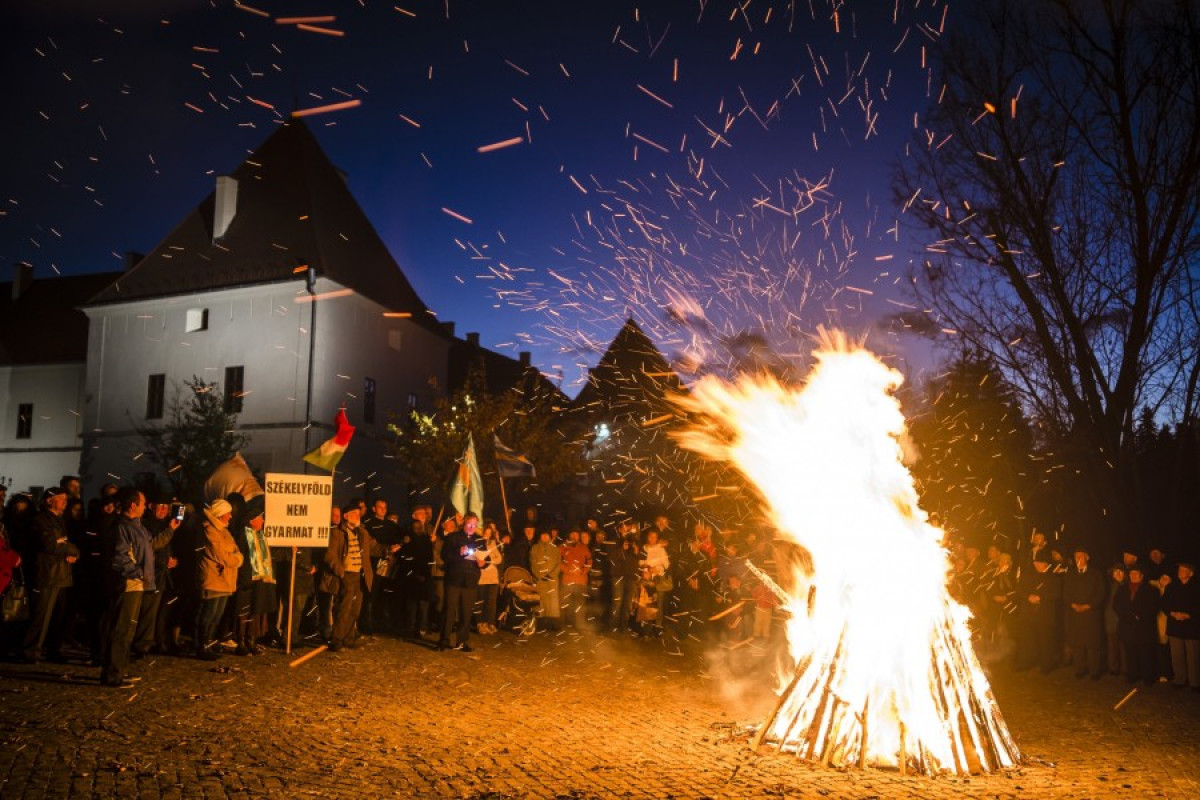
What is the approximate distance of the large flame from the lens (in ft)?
24.0

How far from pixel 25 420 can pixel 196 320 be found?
44.9 feet

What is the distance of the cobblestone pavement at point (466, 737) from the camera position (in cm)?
613

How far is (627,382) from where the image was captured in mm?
40031

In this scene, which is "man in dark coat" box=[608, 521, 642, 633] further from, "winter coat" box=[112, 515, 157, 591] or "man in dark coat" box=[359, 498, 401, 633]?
"winter coat" box=[112, 515, 157, 591]

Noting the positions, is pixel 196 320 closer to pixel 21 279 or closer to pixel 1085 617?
pixel 21 279

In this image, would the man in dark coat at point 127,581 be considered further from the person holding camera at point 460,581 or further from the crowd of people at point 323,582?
the person holding camera at point 460,581

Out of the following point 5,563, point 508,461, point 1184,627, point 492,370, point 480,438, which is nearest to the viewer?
point 5,563

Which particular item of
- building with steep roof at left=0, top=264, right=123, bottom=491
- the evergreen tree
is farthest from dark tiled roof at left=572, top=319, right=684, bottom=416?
building with steep roof at left=0, top=264, right=123, bottom=491

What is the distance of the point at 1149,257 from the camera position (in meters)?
16.6

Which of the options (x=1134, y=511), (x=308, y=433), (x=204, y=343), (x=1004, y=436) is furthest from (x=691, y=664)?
(x=204, y=343)

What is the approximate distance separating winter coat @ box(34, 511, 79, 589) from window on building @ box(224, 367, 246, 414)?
25165 mm

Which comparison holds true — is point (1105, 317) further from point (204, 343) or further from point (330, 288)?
point (204, 343)

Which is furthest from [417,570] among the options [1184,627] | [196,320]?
[196,320]

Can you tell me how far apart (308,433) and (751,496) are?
1645cm
